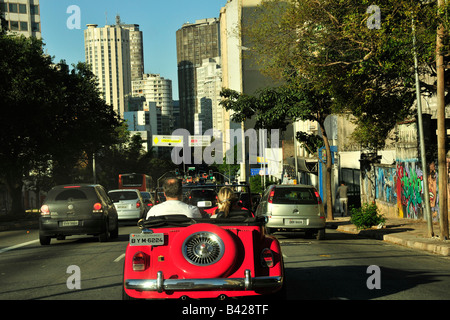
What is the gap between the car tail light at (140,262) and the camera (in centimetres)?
724

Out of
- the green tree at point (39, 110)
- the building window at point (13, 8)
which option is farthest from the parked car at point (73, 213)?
the building window at point (13, 8)

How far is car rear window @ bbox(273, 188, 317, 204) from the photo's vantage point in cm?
1956

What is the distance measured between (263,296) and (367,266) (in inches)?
234

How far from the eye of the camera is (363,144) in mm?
34406

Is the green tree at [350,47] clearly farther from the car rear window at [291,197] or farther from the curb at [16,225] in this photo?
the curb at [16,225]

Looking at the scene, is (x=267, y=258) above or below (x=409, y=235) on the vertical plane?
above

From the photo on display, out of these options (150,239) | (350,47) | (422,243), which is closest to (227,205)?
(150,239)

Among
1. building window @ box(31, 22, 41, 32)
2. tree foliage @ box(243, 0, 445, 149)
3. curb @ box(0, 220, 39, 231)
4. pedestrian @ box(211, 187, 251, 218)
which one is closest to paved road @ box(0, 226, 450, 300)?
pedestrian @ box(211, 187, 251, 218)

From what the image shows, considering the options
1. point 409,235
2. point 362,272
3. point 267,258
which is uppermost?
point 267,258

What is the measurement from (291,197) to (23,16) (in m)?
109

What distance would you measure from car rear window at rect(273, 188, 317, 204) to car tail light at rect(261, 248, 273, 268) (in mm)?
12132

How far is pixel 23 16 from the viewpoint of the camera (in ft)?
389

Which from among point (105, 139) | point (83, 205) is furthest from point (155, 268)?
point (105, 139)

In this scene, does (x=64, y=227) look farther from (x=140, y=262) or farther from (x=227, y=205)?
(x=140, y=262)
